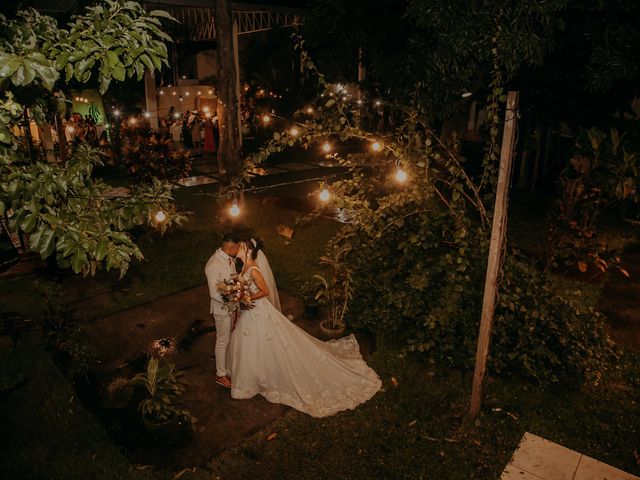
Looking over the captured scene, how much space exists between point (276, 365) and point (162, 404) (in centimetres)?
133

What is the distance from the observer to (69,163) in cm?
325

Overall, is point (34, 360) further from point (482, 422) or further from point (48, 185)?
point (482, 422)

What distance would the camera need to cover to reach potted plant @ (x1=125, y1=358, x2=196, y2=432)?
5.18 meters

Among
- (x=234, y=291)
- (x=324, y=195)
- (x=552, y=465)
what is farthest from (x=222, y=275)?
(x=552, y=465)

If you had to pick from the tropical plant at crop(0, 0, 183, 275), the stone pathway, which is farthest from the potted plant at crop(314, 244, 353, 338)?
the tropical plant at crop(0, 0, 183, 275)

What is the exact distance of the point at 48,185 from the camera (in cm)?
274

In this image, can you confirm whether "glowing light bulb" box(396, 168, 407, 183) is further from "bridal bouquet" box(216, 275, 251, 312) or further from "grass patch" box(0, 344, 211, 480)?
"grass patch" box(0, 344, 211, 480)

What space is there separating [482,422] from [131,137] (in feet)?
32.3

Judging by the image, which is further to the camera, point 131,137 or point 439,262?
point 131,137

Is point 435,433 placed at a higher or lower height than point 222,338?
lower

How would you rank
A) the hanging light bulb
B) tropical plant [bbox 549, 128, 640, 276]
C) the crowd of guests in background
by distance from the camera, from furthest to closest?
1. the crowd of guests in background
2. tropical plant [bbox 549, 128, 640, 276]
3. the hanging light bulb

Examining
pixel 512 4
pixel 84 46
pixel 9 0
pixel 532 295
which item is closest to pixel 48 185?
pixel 84 46

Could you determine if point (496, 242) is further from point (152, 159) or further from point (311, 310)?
point (152, 159)

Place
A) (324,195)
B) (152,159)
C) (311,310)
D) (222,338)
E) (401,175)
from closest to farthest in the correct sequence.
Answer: (222,338) → (401,175) → (324,195) → (311,310) → (152,159)
